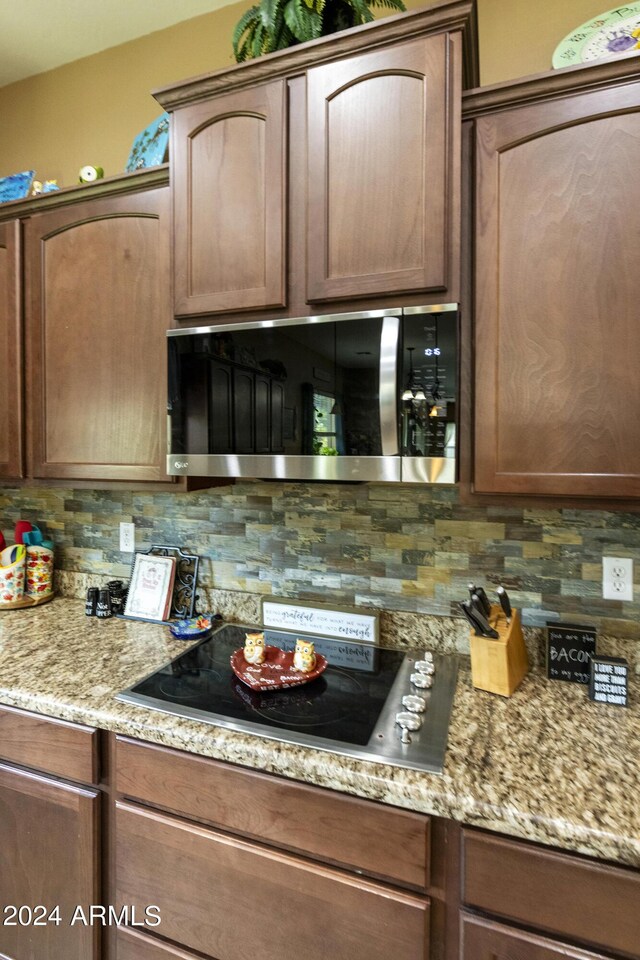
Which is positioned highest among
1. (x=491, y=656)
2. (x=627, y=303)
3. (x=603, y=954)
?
(x=627, y=303)

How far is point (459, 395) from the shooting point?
1098 mm

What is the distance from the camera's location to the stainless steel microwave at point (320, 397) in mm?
1068

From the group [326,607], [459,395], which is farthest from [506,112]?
[326,607]

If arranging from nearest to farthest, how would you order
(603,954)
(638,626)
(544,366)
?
1. (603,954)
2. (544,366)
3. (638,626)

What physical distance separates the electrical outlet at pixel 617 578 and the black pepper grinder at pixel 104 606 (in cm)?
155

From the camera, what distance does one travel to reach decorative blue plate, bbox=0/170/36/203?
1.71 m

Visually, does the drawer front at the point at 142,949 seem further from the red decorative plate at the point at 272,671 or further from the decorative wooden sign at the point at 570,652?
the decorative wooden sign at the point at 570,652

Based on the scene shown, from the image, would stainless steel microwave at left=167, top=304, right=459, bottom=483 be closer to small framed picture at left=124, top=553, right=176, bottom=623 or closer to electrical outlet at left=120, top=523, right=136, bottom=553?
small framed picture at left=124, top=553, right=176, bottom=623

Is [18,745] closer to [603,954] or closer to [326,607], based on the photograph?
[326,607]

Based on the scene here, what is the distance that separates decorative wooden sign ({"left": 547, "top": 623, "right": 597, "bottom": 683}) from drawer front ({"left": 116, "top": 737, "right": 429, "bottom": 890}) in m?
0.58

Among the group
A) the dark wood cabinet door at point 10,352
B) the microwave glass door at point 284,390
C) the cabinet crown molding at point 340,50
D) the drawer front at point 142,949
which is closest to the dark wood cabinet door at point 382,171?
the cabinet crown molding at point 340,50

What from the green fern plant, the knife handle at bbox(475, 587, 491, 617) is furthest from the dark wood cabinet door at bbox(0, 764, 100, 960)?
the green fern plant

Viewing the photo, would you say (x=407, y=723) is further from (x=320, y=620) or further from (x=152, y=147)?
(x=152, y=147)

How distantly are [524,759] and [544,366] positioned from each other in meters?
0.78
